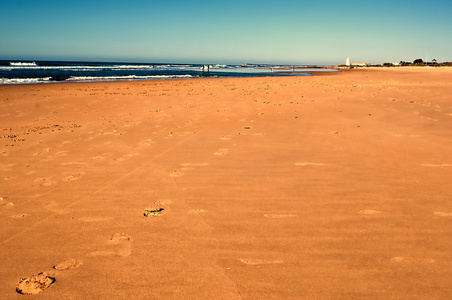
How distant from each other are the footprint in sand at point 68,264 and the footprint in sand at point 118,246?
0.13 m

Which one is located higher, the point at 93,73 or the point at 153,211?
the point at 93,73

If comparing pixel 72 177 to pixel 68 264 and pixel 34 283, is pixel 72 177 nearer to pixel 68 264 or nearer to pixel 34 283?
pixel 68 264

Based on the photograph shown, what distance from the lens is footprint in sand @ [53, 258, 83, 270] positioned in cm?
265

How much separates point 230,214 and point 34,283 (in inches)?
78.1

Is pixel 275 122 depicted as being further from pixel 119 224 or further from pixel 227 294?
pixel 227 294

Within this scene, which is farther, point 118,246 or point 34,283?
point 118,246

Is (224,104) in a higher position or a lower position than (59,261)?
higher

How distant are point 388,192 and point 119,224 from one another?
343 cm

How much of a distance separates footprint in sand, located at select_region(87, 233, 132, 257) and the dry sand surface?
0.4 inches

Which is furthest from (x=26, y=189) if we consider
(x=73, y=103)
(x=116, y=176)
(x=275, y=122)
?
(x=73, y=103)

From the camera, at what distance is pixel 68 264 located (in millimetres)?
2691

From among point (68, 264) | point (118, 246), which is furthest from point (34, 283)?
point (118, 246)

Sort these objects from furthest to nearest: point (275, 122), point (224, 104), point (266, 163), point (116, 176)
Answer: point (224, 104)
point (275, 122)
point (266, 163)
point (116, 176)

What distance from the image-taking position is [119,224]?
3.37m
